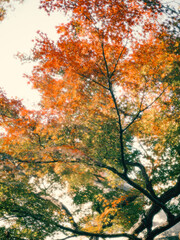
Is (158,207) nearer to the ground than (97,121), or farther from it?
nearer to the ground

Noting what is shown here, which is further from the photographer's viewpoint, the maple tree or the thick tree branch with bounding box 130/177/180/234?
the thick tree branch with bounding box 130/177/180/234

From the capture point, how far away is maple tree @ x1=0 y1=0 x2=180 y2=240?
5465 millimetres

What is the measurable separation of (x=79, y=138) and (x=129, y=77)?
416 cm

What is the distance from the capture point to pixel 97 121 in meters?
7.41

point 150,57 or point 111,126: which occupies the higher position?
point 150,57

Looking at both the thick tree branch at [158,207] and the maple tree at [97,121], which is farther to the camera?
the thick tree branch at [158,207]

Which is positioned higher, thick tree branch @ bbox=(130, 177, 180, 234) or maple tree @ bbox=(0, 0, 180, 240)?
maple tree @ bbox=(0, 0, 180, 240)

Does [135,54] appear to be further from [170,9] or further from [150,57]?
[170,9]

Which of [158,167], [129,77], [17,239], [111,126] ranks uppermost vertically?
[129,77]

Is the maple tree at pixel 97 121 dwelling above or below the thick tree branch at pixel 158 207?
above

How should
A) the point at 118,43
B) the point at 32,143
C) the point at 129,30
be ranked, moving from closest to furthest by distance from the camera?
the point at 129,30 < the point at 118,43 < the point at 32,143

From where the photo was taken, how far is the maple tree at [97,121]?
546cm

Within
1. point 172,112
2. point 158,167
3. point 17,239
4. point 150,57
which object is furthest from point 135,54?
point 17,239

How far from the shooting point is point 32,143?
23.9 ft
